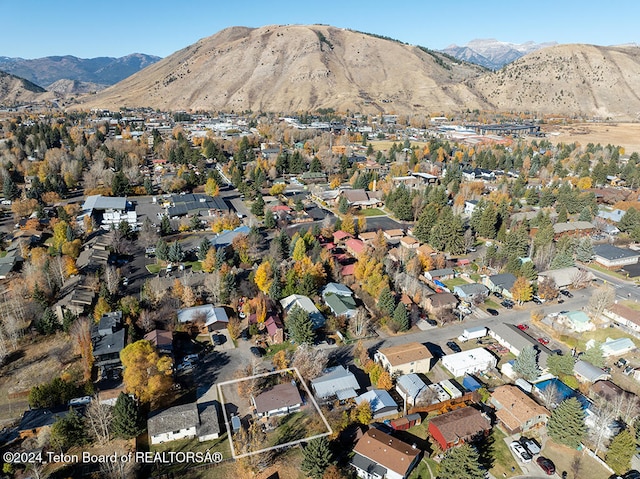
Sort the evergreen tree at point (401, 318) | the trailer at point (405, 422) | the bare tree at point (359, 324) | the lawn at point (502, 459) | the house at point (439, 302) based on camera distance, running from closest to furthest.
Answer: the lawn at point (502, 459) < the trailer at point (405, 422) < the bare tree at point (359, 324) < the evergreen tree at point (401, 318) < the house at point (439, 302)

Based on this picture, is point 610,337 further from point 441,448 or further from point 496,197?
point 496,197

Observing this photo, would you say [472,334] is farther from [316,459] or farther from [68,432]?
[68,432]

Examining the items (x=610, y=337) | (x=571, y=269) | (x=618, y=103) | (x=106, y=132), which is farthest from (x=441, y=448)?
(x=618, y=103)

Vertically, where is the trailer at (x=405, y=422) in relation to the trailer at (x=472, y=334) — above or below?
below

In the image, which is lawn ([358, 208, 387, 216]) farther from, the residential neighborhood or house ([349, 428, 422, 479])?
house ([349, 428, 422, 479])

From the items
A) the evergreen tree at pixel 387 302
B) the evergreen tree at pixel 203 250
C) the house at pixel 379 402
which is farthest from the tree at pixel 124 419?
the evergreen tree at pixel 203 250

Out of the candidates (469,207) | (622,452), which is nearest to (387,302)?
(622,452)

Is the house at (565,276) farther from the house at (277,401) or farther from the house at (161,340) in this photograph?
the house at (161,340)
